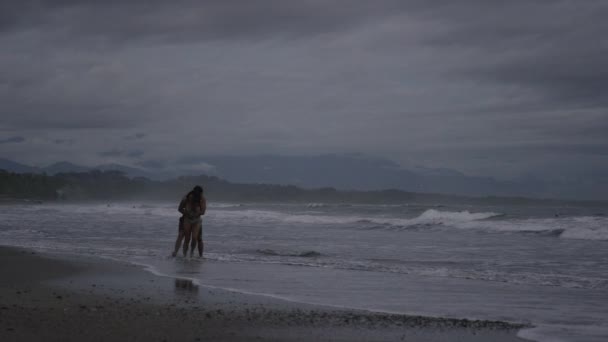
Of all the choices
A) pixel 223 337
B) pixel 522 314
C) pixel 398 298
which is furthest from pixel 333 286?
pixel 223 337

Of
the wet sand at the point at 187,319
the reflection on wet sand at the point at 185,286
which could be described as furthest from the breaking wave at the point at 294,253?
the wet sand at the point at 187,319

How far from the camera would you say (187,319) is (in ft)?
21.9

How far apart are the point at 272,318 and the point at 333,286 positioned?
325cm

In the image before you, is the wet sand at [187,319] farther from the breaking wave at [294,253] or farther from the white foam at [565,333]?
the breaking wave at [294,253]

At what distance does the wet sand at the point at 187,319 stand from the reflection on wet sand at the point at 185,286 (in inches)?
1.1

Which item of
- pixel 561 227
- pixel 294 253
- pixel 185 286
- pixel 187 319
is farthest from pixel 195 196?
pixel 561 227

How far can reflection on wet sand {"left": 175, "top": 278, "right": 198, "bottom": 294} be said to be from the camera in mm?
9164

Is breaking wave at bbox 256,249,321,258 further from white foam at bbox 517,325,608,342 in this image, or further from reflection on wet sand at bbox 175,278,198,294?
white foam at bbox 517,325,608,342

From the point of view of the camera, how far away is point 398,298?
357 inches

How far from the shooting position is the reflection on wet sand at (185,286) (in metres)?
9.16

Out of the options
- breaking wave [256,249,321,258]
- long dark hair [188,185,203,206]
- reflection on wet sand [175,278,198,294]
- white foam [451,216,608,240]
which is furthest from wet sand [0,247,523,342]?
white foam [451,216,608,240]

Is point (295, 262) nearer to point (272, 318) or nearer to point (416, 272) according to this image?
point (416, 272)

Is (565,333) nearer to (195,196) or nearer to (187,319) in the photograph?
(187,319)

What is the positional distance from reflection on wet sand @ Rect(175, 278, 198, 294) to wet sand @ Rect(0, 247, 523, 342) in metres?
0.03
